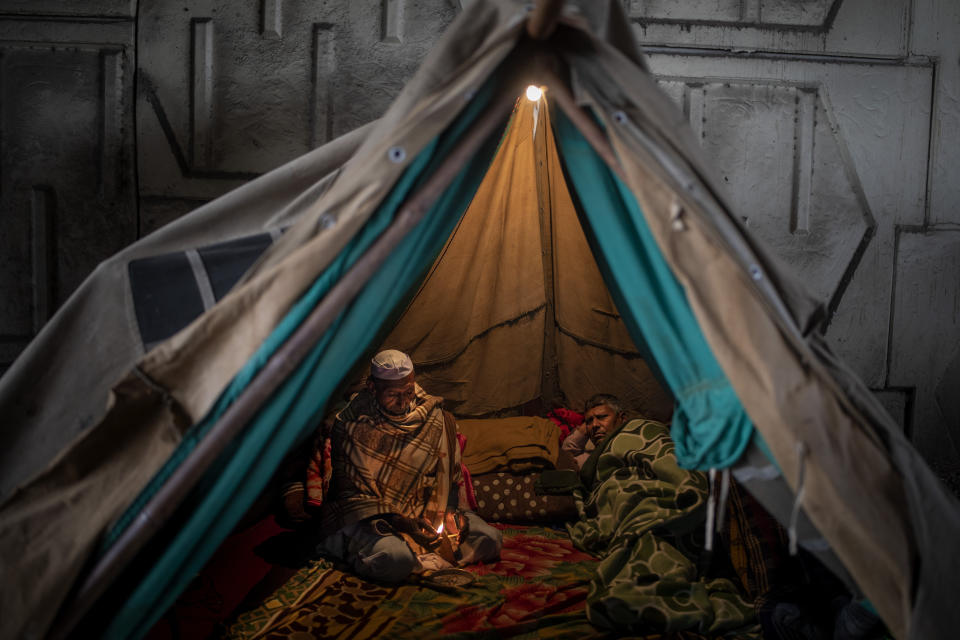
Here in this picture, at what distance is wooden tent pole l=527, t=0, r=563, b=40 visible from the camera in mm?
1475

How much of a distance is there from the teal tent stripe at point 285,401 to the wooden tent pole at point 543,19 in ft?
0.63

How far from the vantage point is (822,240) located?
3.57 metres

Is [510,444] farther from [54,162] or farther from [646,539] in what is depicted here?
[54,162]

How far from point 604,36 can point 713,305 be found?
770 mm

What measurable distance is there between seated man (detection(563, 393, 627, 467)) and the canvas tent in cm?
151

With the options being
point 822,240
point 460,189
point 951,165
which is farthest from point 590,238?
point 951,165

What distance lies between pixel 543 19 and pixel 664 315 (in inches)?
33.2

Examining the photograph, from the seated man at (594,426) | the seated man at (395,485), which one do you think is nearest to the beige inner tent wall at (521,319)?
the seated man at (594,426)

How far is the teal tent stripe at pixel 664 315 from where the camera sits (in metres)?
1.63

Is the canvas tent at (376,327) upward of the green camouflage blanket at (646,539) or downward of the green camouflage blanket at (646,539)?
upward

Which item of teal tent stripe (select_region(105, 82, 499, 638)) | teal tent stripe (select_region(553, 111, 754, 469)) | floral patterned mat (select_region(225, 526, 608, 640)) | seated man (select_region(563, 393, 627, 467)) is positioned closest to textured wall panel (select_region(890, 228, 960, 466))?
seated man (select_region(563, 393, 627, 467))

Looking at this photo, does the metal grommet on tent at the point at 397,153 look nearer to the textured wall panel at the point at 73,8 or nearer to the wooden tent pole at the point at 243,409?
the wooden tent pole at the point at 243,409

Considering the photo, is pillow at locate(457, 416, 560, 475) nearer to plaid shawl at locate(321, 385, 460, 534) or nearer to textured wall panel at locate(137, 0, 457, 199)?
plaid shawl at locate(321, 385, 460, 534)

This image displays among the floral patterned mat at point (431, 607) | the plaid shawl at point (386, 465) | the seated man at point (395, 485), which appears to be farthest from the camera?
the plaid shawl at point (386, 465)
